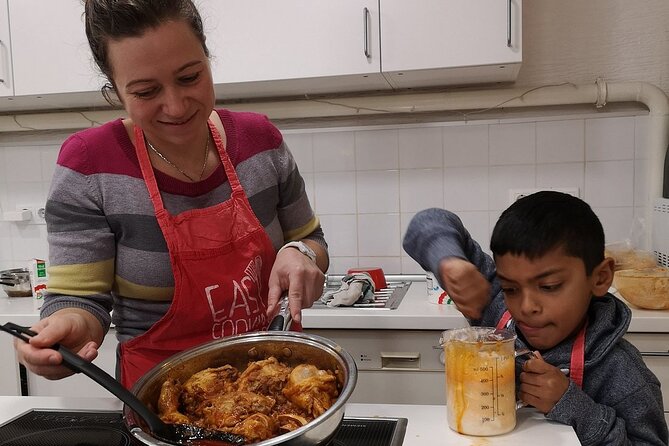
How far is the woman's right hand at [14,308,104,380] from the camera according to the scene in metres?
0.73

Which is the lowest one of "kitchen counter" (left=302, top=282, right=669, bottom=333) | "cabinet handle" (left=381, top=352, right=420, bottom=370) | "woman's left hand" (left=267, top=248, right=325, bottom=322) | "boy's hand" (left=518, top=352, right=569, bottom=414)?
"cabinet handle" (left=381, top=352, right=420, bottom=370)

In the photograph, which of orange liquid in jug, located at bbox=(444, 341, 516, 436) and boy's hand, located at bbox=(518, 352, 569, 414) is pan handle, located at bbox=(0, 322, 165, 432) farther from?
boy's hand, located at bbox=(518, 352, 569, 414)

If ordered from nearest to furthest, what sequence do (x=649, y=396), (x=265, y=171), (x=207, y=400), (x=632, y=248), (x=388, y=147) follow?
1. (x=207, y=400)
2. (x=649, y=396)
3. (x=265, y=171)
4. (x=632, y=248)
5. (x=388, y=147)

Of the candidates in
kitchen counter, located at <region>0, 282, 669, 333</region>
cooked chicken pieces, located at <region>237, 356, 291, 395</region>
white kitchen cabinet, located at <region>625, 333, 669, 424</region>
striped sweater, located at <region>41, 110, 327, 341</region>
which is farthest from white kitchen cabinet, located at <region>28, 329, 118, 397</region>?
white kitchen cabinet, located at <region>625, 333, 669, 424</region>

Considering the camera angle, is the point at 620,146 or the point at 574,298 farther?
the point at 620,146

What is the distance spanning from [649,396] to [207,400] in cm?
67

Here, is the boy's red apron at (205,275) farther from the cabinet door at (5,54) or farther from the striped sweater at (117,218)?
the cabinet door at (5,54)

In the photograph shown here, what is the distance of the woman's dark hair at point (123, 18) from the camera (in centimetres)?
87

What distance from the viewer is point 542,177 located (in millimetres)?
2125

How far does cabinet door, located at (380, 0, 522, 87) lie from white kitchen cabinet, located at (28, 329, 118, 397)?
129cm

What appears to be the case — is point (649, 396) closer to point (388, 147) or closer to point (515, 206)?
point (515, 206)

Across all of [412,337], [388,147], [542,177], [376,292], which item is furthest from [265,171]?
[542,177]

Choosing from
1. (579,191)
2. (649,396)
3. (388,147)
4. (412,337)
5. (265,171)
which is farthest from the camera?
(388,147)

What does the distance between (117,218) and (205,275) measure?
177mm
